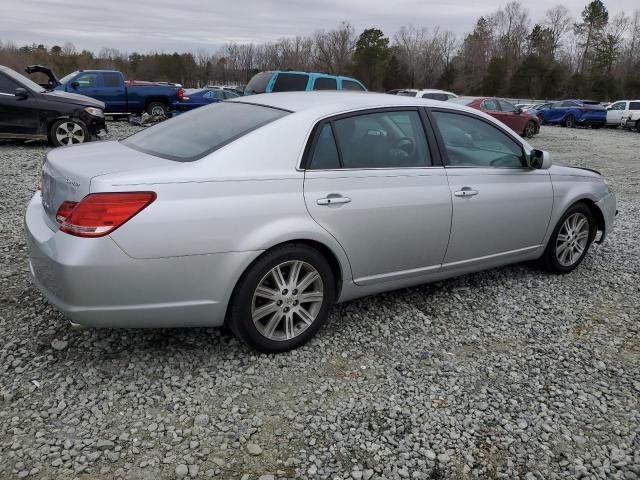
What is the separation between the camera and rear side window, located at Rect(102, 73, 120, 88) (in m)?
17.2

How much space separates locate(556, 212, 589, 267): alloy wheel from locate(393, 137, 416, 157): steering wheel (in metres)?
1.87

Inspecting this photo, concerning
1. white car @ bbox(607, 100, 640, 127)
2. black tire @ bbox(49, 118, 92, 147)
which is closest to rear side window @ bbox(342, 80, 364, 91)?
black tire @ bbox(49, 118, 92, 147)

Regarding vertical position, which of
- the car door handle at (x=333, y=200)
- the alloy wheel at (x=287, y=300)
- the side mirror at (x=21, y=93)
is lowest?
the alloy wheel at (x=287, y=300)

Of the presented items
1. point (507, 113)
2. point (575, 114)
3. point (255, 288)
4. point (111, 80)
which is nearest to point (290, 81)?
point (111, 80)

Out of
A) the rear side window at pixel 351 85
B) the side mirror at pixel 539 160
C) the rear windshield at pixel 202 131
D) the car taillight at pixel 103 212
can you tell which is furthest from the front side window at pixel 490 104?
the car taillight at pixel 103 212

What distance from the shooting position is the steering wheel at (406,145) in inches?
146

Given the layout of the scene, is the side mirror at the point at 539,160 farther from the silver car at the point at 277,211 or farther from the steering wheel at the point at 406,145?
the steering wheel at the point at 406,145

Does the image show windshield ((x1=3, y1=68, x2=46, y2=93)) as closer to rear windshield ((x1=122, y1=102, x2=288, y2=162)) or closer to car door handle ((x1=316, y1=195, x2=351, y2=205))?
rear windshield ((x1=122, y1=102, x2=288, y2=162))

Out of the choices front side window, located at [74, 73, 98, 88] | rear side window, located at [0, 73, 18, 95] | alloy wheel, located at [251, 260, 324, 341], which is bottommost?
alloy wheel, located at [251, 260, 324, 341]

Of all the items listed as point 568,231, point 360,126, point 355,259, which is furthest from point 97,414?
point 568,231

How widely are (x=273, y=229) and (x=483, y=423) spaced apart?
1.53 meters

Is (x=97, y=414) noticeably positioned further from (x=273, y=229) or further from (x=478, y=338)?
(x=478, y=338)

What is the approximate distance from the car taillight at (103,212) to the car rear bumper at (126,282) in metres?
0.05

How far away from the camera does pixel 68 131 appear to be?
1062 cm
